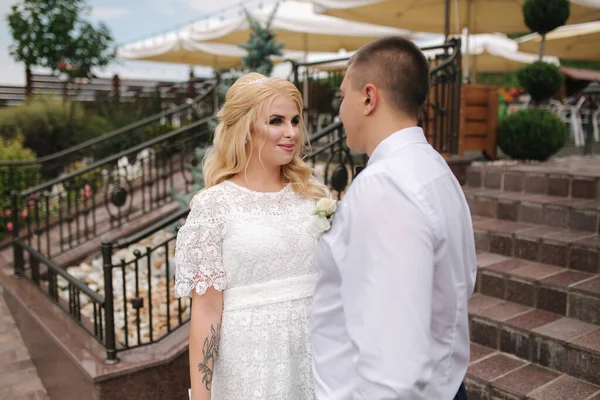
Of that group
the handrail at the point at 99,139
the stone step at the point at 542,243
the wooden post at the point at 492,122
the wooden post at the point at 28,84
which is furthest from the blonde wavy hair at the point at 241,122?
the wooden post at the point at 28,84

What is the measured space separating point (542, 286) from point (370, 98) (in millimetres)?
→ 2735

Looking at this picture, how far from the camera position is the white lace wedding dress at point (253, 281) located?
195 centimetres

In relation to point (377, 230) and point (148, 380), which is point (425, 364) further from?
point (148, 380)

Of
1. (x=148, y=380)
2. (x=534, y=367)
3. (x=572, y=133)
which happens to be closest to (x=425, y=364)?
(x=534, y=367)

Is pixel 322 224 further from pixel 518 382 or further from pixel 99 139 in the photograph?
pixel 99 139

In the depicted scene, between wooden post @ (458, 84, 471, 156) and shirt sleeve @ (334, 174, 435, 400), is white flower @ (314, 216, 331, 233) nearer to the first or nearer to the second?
shirt sleeve @ (334, 174, 435, 400)

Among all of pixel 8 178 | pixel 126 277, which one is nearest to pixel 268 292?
pixel 126 277

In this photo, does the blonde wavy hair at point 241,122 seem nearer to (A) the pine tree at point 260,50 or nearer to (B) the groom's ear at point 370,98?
(B) the groom's ear at point 370,98

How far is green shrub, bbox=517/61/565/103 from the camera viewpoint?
6539 mm

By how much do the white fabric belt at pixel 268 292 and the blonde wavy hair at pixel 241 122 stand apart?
1.22 feet

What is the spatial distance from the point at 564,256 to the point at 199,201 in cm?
289

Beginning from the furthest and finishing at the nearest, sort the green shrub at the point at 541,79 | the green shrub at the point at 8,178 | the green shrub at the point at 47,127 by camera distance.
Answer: the green shrub at the point at 47,127 < the green shrub at the point at 8,178 < the green shrub at the point at 541,79

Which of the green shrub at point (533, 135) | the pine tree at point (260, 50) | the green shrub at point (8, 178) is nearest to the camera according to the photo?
the pine tree at point (260, 50)

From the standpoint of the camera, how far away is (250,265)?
79.0 inches
